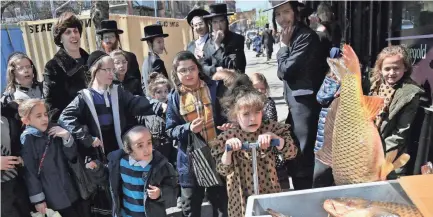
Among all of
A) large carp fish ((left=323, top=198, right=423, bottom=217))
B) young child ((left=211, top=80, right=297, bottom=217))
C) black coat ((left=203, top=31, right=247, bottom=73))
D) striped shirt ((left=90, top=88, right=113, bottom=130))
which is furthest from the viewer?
black coat ((left=203, top=31, right=247, bottom=73))

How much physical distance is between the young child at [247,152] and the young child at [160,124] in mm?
1221

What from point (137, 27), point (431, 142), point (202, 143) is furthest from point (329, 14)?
point (137, 27)

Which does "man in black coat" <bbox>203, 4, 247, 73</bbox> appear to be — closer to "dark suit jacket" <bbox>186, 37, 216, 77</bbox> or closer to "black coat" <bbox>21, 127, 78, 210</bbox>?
"dark suit jacket" <bbox>186, 37, 216, 77</bbox>

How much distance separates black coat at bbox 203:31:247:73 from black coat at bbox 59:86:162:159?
1135 mm

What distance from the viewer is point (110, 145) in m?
2.77

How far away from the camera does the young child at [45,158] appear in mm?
2426

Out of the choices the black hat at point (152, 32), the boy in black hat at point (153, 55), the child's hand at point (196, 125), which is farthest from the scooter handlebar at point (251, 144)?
the black hat at point (152, 32)

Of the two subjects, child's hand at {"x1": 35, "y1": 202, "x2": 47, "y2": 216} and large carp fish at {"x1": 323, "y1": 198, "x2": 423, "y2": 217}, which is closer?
large carp fish at {"x1": 323, "y1": 198, "x2": 423, "y2": 217}

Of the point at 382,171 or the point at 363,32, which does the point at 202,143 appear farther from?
the point at 363,32

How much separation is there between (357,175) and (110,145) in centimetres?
178

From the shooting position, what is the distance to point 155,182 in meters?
2.38

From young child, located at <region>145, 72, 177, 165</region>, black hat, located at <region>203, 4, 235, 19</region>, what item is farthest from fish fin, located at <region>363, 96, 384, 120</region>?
black hat, located at <region>203, 4, 235, 19</region>

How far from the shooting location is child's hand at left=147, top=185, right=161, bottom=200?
92.0 inches

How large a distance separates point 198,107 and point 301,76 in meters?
1.01
